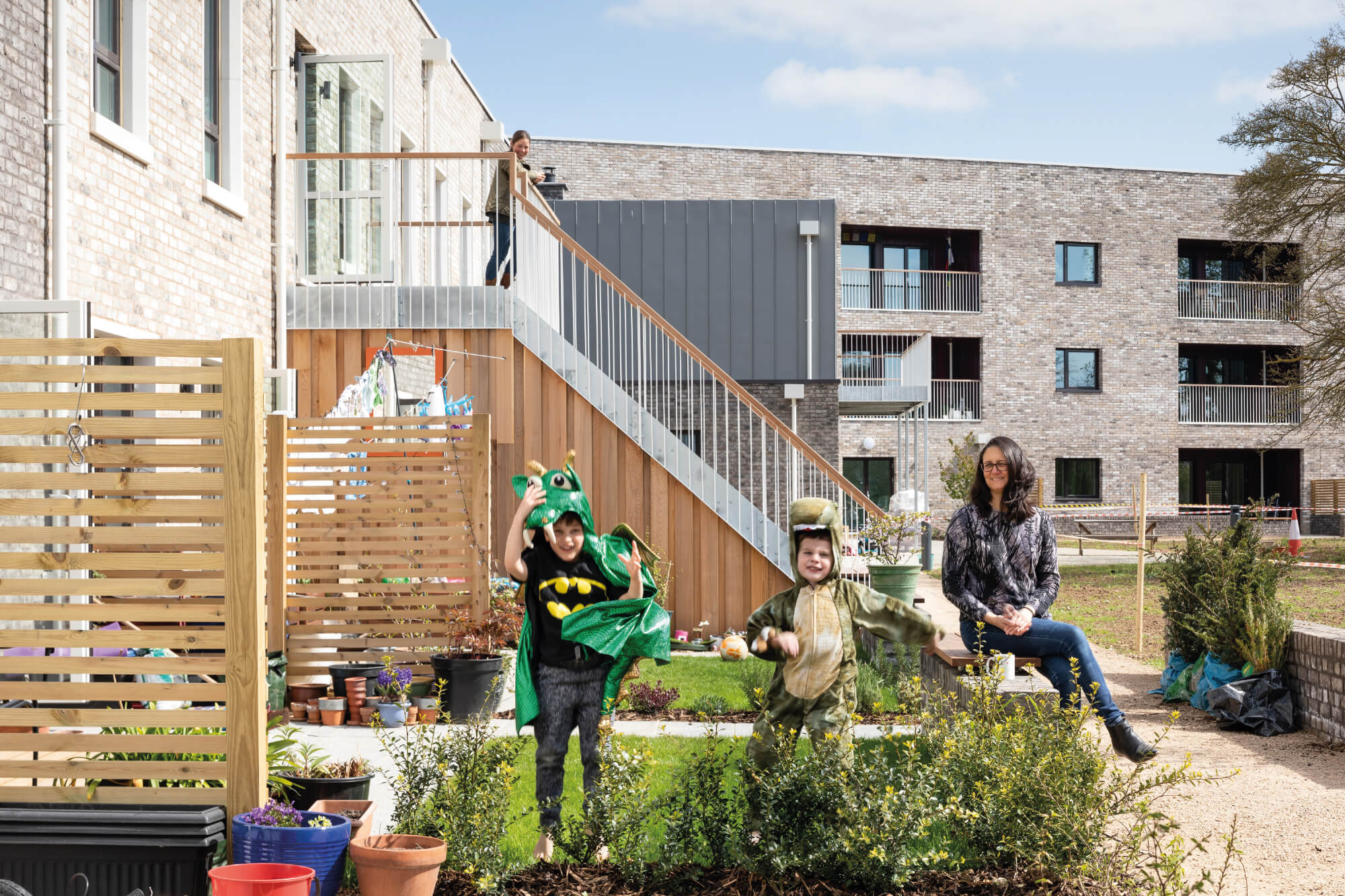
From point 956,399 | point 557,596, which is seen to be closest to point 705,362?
point 557,596

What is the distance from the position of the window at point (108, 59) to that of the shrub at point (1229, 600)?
8481mm

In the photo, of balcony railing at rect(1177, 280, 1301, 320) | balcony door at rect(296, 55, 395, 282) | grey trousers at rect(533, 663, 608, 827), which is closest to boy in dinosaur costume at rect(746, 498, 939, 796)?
grey trousers at rect(533, 663, 608, 827)

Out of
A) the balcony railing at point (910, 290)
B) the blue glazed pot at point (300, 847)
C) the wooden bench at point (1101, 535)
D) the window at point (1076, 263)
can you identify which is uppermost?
the window at point (1076, 263)

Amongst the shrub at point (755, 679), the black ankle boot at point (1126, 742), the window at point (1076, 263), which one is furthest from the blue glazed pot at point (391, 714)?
the window at point (1076, 263)

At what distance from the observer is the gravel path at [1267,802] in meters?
4.44

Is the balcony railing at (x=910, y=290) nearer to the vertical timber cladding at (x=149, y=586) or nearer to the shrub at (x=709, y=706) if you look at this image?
the shrub at (x=709, y=706)

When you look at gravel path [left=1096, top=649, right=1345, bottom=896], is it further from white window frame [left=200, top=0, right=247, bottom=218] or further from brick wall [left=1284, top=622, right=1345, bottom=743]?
white window frame [left=200, top=0, right=247, bottom=218]

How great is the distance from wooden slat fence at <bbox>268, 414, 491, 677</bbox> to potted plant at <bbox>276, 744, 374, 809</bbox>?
3.15 metres

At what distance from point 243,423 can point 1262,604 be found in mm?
6824

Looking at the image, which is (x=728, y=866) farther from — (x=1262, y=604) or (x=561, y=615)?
(x=1262, y=604)

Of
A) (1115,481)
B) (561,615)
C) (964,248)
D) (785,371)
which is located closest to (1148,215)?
(964,248)

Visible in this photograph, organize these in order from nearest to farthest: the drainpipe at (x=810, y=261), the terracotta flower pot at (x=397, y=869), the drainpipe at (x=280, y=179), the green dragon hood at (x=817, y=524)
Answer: the terracotta flower pot at (x=397, y=869), the green dragon hood at (x=817, y=524), the drainpipe at (x=280, y=179), the drainpipe at (x=810, y=261)

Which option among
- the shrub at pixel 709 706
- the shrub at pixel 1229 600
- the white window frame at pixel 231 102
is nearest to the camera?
the shrub at pixel 709 706

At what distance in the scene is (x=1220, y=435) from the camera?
108 ft
